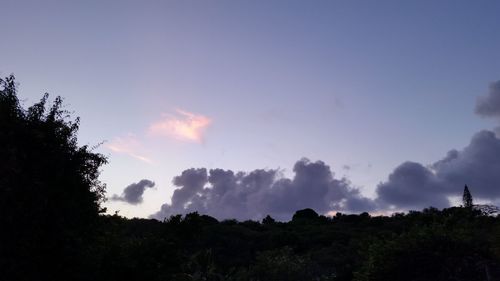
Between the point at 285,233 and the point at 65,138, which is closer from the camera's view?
the point at 65,138

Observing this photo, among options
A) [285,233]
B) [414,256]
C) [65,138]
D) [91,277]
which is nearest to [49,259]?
[91,277]

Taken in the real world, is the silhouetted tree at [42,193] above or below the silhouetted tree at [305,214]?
below

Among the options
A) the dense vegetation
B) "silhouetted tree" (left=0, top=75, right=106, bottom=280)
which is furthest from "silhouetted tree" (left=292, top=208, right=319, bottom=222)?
"silhouetted tree" (left=0, top=75, right=106, bottom=280)

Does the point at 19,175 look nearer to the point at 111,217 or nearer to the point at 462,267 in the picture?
the point at 111,217

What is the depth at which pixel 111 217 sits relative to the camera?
85.1 ft

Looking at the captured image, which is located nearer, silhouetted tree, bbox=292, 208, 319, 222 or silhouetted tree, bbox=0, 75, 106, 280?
silhouetted tree, bbox=0, 75, 106, 280

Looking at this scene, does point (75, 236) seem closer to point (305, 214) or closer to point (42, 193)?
point (42, 193)

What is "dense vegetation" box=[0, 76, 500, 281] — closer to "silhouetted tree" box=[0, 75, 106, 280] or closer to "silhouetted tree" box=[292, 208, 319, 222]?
"silhouetted tree" box=[0, 75, 106, 280]

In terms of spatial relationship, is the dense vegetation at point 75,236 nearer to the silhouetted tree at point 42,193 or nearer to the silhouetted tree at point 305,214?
the silhouetted tree at point 42,193

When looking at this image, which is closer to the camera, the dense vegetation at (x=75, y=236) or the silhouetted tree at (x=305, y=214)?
the dense vegetation at (x=75, y=236)

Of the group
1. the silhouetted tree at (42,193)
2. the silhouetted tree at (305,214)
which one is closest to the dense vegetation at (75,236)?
the silhouetted tree at (42,193)

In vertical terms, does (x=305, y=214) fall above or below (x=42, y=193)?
above

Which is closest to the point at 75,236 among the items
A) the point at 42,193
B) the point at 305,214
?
the point at 42,193

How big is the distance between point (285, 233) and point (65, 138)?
57.4 meters
